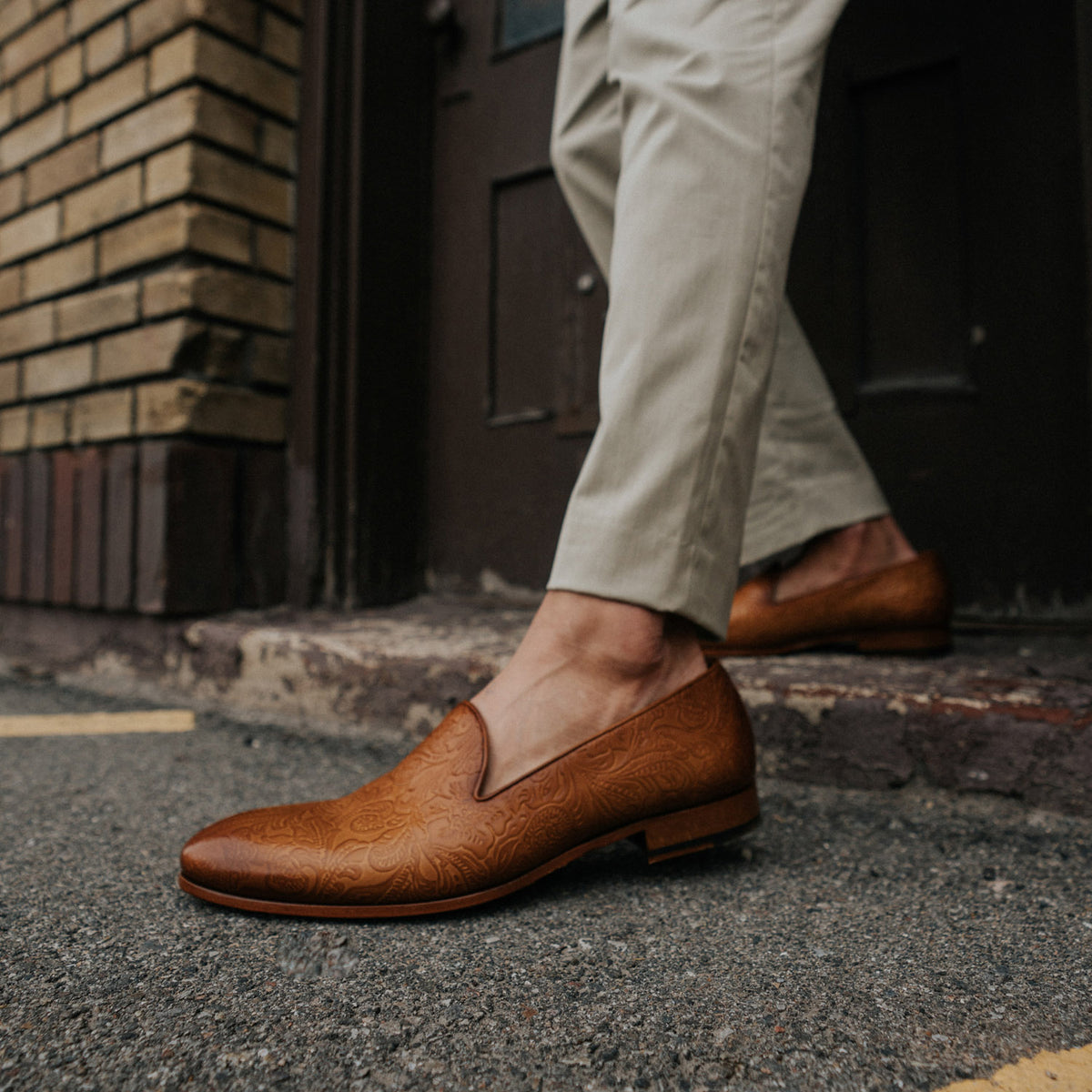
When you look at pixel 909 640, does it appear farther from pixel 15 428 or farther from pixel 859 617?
pixel 15 428

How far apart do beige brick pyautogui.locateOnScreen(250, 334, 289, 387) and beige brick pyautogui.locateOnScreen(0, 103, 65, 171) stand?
74 cm

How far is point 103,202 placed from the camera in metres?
1.92

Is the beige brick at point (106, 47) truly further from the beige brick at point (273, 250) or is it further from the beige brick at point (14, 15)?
the beige brick at point (273, 250)

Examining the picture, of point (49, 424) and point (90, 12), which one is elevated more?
point (90, 12)

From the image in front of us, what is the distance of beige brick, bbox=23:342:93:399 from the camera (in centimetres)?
192

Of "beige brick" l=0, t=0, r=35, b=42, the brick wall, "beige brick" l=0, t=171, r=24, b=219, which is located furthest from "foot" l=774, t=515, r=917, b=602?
"beige brick" l=0, t=0, r=35, b=42

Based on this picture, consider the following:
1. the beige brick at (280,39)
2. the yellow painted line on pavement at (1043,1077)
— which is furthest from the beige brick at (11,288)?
the yellow painted line on pavement at (1043,1077)

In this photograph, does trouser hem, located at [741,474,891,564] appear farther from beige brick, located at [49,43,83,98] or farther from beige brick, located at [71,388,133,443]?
beige brick, located at [49,43,83,98]

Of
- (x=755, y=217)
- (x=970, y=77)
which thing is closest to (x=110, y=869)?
(x=755, y=217)

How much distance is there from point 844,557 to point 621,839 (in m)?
0.63

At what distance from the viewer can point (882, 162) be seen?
159 cm

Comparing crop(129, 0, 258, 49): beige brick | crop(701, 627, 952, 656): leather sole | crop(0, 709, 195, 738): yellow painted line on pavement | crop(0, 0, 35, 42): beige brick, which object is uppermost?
crop(0, 0, 35, 42): beige brick

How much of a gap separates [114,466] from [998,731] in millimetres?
1685

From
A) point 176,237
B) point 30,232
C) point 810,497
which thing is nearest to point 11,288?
point 30,232
